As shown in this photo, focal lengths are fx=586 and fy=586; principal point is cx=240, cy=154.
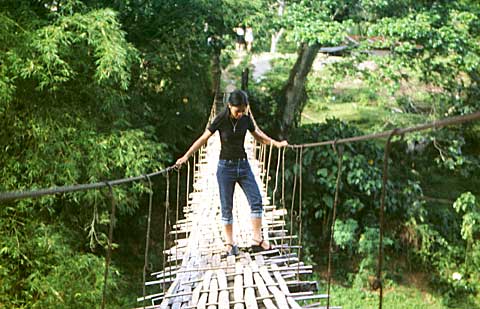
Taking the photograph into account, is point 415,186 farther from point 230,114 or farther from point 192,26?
point 230,114

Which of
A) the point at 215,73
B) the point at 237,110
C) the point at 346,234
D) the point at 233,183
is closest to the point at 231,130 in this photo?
the point at 237,110

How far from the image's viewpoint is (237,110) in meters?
2.02

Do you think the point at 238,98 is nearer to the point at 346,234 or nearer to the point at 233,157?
the point at 233,157

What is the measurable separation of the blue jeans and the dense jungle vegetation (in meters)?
1.87

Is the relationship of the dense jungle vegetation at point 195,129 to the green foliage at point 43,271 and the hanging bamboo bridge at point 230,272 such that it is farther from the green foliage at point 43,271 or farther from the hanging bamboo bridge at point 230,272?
the hanging bamboo bridge at point 230,272

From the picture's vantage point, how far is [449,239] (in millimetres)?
6422

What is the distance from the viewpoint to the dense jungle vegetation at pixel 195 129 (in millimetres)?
4016

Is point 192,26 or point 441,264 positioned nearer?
point 192,26

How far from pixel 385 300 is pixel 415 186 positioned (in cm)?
130

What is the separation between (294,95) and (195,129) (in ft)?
3.98

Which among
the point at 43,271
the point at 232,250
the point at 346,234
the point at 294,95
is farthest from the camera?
the point at 294,95

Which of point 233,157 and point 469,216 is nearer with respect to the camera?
point 233,157

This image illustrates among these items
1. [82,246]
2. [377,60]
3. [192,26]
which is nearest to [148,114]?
[192,26]

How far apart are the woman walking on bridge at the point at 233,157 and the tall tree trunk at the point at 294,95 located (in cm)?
434
